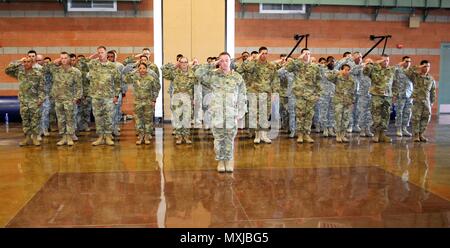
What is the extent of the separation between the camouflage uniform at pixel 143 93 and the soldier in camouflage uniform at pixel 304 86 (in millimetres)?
2539

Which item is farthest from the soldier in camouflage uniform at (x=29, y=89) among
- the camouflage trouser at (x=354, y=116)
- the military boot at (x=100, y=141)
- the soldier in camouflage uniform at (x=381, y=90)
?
the camouflage trouser at (x=354, y=116)

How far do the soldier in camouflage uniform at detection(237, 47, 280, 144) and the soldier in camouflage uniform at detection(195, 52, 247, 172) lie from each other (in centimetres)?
237

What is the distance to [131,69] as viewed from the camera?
353 inches

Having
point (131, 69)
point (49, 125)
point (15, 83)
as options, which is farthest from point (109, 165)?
point (15, 83)

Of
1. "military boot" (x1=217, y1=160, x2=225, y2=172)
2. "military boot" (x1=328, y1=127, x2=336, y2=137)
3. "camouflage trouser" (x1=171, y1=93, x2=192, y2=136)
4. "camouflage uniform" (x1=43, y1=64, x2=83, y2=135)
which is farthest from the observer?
"military boot" (x1=328, y1=127, x2=336, y2=137)

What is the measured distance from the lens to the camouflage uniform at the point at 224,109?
5.84 metres

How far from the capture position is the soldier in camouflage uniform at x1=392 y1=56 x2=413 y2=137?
957 cm

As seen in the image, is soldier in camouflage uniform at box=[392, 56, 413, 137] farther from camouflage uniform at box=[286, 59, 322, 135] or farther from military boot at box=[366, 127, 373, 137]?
camouflage uniform at box=[286, 59, 322, 135]

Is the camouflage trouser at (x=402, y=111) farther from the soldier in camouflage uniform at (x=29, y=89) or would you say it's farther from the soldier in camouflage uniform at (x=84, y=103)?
the soldier in camouflage uniform at (x=29, y=89)

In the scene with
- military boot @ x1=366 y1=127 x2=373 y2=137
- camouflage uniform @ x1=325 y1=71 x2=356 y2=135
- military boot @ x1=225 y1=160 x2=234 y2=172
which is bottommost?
military boot @ x1=225 y1=160 x2=234 y2=172

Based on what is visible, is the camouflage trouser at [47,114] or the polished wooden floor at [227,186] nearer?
the polished wooden floor at [227,186]

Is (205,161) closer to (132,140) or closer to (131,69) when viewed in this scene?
(132,140)

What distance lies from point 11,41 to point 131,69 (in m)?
5.87

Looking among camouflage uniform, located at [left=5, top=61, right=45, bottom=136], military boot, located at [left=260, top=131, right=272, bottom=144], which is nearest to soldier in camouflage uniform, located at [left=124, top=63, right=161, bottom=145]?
camouflage uniform, located at [left=5, top=61, right=45, bottom=136]
